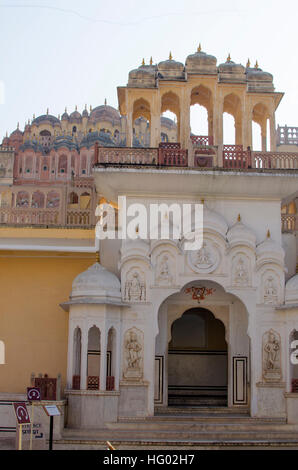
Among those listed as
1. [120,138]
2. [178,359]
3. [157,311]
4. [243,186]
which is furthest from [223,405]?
[120,138]

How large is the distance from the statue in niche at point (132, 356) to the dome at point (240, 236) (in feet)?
9.69

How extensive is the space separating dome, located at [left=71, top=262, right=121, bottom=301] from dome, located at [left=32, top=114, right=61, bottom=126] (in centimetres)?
6246

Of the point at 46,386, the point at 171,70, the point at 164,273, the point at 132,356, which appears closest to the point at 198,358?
the point at 132,356

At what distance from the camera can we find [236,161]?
14414 millimetres

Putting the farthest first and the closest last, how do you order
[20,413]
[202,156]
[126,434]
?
[202,156] → [126,434] → [20,413]

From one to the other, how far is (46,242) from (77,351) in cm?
305

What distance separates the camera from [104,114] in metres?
72.7

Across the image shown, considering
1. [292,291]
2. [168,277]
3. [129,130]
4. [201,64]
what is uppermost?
[201,64]

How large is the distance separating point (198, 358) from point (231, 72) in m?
7.31

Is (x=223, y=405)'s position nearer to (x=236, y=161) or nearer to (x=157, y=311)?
(x=157, y=311)

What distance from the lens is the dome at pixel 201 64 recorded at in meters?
15.3

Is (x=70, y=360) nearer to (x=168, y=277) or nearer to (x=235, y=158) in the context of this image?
(x=168, y=277)

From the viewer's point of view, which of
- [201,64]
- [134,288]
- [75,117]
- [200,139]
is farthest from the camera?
[75,117]
